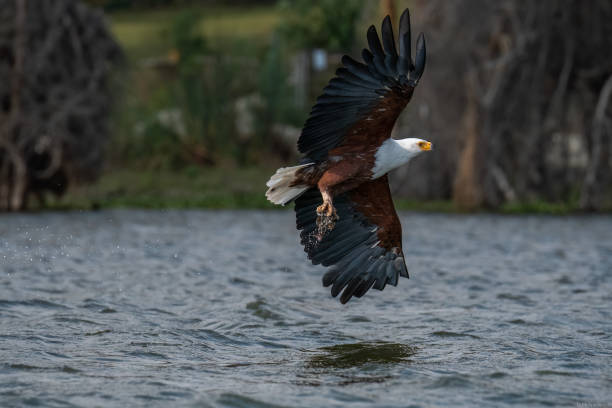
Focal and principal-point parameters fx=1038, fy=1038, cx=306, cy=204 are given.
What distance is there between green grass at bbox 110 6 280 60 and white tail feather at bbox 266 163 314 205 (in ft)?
82.1

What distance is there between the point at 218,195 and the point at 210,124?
13.9 ft

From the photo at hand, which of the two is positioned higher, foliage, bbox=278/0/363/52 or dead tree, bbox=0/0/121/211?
foliage, bbox=278/0/363/52

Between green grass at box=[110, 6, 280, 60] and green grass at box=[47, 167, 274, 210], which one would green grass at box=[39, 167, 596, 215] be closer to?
green grass at box=[47, 167, 274, 210]

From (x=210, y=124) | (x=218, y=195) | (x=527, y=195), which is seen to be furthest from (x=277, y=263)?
(x=210, y=124)

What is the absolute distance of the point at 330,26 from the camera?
29.1 metres

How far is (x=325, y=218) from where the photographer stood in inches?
280

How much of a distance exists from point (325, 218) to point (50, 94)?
10968 millimetres

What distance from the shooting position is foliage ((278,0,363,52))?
28953 millimetres

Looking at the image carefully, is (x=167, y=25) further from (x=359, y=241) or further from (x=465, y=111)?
(x=359, y=241)

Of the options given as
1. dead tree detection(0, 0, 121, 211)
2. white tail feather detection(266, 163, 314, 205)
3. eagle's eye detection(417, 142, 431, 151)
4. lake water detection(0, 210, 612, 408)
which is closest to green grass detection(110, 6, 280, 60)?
dead tree detection(0, 0, 121, 211)

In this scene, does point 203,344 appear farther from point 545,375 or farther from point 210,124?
point 210,124

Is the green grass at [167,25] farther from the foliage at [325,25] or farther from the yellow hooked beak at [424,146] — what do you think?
the yellow hooked beak at [424,146]

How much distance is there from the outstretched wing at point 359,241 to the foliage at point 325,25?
21.7 m

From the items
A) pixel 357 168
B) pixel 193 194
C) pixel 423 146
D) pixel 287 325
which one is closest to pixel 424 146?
pixel 423 146
